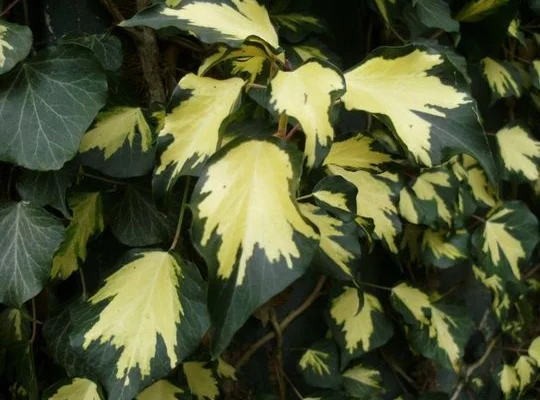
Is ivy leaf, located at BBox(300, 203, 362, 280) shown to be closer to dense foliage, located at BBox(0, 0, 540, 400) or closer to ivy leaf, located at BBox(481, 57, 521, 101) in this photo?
dense foliage, located at BBox(0, 0, 540, 400)

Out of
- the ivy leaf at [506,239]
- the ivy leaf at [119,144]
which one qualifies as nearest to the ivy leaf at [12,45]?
the ivy leaf at [119,144]

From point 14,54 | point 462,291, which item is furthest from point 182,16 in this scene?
point 462,291

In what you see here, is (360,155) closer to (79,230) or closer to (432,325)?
(79,230)

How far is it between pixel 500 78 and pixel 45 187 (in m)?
0.84

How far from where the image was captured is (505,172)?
112cm

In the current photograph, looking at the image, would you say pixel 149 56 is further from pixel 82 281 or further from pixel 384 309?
pixel 384 309

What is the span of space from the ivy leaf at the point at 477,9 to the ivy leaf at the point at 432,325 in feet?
1.54

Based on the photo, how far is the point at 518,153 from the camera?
1.13 meters

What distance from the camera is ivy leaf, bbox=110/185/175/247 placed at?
2.37 feet

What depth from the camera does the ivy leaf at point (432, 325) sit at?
3.36ft

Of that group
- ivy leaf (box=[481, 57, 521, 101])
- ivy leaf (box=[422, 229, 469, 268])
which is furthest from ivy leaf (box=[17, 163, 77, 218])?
ivy leaf (box=[481, 57, 521, 101])

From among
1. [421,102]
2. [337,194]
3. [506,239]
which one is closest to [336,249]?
[337,194]

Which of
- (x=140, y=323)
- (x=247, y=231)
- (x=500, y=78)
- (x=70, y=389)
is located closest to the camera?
(x=247, y=231)

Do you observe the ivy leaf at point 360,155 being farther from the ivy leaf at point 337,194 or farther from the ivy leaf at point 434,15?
the ivy leaf at point 434,15
